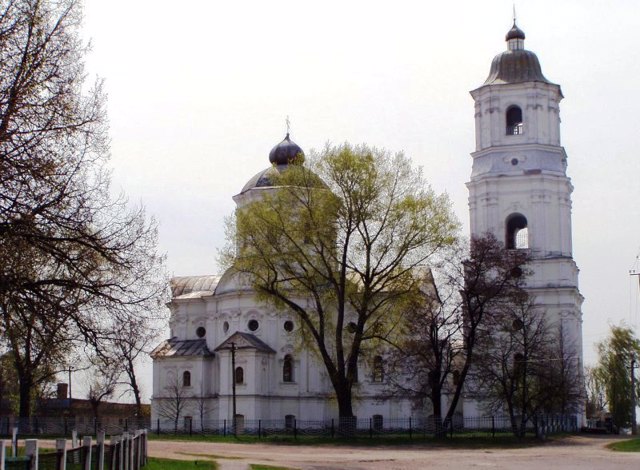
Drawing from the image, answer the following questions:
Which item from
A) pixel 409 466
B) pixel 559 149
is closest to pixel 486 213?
pixel 559 149

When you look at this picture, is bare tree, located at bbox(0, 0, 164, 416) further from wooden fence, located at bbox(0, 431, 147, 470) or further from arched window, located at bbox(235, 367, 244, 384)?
arched window, located at bbox(235, 367, 244, 384)

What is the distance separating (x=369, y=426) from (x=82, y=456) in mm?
44535

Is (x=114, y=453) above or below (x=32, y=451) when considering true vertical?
below

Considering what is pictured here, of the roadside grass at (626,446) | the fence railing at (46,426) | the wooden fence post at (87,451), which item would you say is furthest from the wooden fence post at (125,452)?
the fence railing at (46,426)

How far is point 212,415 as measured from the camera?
61938 millimetres

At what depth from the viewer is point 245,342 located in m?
59.5

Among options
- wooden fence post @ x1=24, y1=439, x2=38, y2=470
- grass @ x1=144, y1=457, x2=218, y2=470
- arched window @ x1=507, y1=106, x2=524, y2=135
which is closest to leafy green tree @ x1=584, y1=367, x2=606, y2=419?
arched window @ x1=507, y1=106, x2=524, y2=135

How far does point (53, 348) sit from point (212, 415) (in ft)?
143

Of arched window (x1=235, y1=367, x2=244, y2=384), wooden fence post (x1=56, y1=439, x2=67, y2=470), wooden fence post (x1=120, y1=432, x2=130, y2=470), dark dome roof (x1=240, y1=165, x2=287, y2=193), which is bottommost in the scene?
wooden fence post (x1=120, y1=432, x2=130, y2=470)

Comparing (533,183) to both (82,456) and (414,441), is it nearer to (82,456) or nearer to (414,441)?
(414,441)

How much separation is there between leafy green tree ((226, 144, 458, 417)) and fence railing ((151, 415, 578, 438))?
4533 mm

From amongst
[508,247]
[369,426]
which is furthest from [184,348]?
[508,247]

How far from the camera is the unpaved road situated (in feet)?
86.9

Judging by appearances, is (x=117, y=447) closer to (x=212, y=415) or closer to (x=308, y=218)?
(x=308, y=218)
